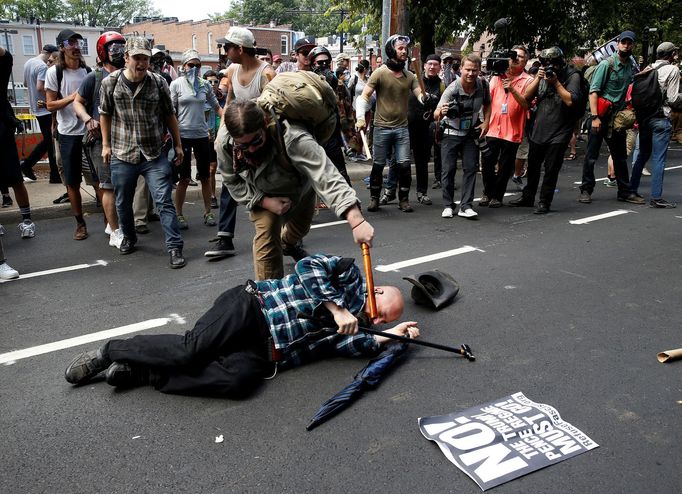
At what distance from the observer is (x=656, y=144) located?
7660 mm

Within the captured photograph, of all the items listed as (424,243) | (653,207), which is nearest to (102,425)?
(424,243)

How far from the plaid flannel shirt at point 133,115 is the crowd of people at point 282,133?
1 centimetres

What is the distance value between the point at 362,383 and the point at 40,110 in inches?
288

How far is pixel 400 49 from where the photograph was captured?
7.23 metres

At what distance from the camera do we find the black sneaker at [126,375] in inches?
127

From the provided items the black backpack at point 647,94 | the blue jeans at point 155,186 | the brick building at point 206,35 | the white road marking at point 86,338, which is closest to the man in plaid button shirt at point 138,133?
the blue jeans at point 155,186

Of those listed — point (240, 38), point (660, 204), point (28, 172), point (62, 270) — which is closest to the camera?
point (62, 270)

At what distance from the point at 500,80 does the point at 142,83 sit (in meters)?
4.34

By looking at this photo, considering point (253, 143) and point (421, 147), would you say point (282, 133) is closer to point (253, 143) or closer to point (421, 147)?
point (253, 143)

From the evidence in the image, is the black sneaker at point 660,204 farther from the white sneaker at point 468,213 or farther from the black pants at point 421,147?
the black pants at point 421,147

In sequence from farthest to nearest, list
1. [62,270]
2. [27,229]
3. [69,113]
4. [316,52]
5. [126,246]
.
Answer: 1. [316,52]
2. [27,229]
3. [69,113]
4. [126,246]
5. [62,270]

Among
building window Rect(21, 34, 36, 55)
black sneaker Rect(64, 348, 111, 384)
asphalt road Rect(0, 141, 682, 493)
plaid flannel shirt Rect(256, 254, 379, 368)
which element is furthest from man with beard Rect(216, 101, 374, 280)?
building window Rect(21, 34, 36, 55)

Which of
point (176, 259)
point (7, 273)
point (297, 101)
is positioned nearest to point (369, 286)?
point (297, 101)

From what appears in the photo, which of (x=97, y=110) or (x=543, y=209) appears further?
(x=543, y=209)
